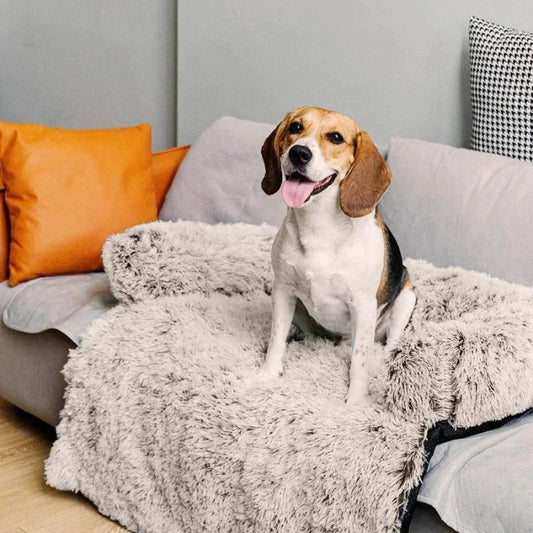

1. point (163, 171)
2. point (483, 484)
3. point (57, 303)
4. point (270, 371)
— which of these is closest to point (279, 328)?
point (270, 371)

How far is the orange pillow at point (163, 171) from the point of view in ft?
9.61

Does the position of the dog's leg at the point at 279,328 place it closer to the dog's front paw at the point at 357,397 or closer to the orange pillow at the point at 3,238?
the dog's front paw at the point at 357,397

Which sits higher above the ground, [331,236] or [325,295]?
[331,236]

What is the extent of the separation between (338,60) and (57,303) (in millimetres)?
1263

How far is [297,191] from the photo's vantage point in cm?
170

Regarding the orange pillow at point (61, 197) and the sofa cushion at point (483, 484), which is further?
the orange pillow at point (61, 197)

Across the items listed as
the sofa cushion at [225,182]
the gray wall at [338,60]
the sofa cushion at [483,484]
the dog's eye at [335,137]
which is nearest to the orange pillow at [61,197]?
the sofa cushion at [225,182]

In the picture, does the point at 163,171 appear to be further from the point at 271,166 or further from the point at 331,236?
the point at 331,236

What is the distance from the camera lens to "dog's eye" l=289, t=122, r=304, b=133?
5.71ft

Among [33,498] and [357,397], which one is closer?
[357,397]

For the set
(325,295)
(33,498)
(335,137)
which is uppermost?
(335,137)

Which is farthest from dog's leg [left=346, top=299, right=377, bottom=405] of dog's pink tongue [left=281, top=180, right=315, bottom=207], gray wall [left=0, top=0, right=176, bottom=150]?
gray wall [left=0, top=0, right=176, bottom=150]

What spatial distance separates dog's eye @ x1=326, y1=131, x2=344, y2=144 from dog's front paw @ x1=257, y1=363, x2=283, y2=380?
0.49 meters

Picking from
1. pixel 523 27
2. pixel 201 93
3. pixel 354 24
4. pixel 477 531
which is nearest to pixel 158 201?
pixel 201 93
